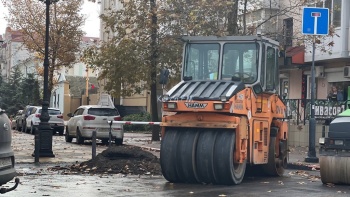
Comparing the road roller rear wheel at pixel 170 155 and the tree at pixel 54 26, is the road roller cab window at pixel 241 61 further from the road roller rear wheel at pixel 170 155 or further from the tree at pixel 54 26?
the tree at pixel 54 26

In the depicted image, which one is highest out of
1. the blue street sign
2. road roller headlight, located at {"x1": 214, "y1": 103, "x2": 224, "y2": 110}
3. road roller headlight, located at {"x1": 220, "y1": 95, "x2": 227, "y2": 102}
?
the blue street sign

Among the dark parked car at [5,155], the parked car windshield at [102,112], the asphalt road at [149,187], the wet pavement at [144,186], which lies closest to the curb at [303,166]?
the wet pavement at [144,186]

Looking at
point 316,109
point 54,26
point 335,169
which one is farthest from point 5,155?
point 54,26

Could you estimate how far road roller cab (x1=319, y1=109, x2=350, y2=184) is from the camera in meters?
13.6

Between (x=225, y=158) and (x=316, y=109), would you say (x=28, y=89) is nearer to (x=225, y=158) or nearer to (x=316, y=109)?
(x=316, y=109)

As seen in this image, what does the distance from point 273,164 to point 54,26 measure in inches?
1408

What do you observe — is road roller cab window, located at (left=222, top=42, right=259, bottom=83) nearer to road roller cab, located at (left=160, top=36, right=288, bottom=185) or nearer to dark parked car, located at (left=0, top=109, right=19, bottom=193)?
road roller cab, located at (left=160, top=36, right=288, bottom=185)

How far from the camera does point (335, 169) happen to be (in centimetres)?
1369

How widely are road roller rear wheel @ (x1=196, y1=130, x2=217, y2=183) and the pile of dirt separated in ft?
8.86

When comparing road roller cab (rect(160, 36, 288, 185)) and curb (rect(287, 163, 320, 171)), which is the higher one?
road roller cab (rect(160, 36, 288, 185))

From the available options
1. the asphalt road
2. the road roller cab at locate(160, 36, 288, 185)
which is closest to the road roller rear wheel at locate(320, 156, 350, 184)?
the asphalt road

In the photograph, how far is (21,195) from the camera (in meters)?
11.6

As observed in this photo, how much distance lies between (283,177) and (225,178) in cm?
312

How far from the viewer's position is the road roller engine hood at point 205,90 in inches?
530
